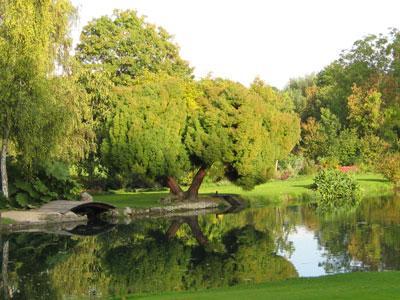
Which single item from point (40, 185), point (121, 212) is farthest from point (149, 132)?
point (40, 185)

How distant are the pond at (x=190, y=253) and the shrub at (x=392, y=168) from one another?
12865 mm

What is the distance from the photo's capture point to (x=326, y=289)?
11312 millimetres

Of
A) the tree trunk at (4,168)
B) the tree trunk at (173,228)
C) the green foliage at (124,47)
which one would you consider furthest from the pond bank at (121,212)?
the green foliage at (124,47)

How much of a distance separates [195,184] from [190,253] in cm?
1293

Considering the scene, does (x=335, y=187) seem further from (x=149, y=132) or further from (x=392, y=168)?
(x=149, y=132)

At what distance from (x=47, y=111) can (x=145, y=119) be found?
6.37m

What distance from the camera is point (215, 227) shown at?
25.5 metres

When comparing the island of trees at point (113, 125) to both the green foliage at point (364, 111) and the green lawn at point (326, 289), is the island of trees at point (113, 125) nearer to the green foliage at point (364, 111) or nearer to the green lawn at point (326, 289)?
the green lawn at point (326, 289)

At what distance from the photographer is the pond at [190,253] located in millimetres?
15477

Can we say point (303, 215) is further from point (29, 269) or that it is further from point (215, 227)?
point (29, 269)

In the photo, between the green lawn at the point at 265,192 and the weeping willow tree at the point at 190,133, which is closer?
the weeping willow tree at the point at 190,133

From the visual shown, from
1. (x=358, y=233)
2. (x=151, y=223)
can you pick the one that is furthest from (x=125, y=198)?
(x=358, y=233)

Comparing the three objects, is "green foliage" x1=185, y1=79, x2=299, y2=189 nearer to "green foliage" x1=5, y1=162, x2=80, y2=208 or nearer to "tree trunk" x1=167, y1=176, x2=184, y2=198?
"tree trunk" x1=167, y1=176, x2=184, y2=198

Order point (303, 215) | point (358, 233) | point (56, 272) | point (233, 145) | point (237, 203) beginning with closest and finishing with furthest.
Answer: point (56, 272), point (358, 233), point (303, 215), point (233, 145), point (237, 203)
